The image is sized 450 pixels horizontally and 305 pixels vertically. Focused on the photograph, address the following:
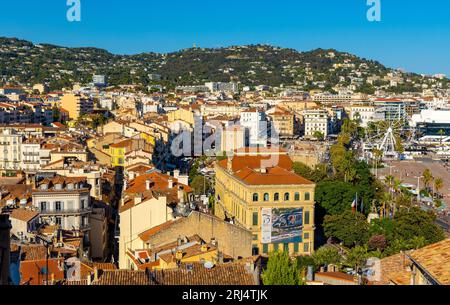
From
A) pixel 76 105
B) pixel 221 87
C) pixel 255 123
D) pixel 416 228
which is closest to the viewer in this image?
pixel 416 228

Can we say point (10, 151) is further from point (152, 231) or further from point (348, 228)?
point (152, 231)

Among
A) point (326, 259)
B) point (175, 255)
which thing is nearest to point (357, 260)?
point (326, 259)

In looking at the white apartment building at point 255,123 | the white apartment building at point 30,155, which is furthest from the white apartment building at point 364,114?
the white apartment building at point 30,155

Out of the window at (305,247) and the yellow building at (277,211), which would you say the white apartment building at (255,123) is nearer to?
the yellow building at (277,211)

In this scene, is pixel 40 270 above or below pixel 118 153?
above

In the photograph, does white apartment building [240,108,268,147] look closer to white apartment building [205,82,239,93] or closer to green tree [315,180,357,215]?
green tree [315,180,357,215]

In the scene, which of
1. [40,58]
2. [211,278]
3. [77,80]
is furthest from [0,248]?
[40,58]
